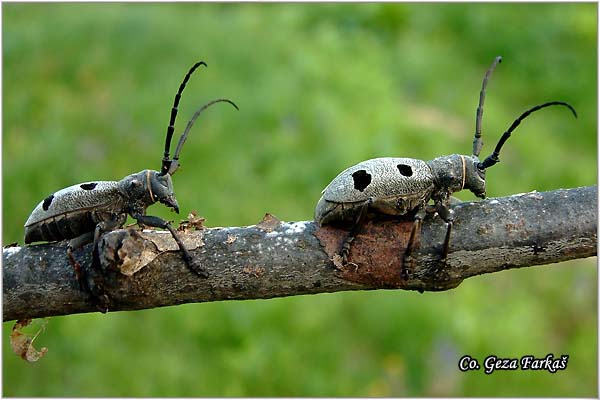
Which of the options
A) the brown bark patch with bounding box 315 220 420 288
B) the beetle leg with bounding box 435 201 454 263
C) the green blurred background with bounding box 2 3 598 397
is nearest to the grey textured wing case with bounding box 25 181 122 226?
the brown bark patch with bounding box 315 220 420 288

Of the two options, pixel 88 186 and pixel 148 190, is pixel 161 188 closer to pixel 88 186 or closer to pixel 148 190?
pixel 148 190

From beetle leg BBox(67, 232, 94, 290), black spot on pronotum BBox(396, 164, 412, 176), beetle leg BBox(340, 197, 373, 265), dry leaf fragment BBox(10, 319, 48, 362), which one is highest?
black spot on pronotum BBox(396, 164, 412, 176)

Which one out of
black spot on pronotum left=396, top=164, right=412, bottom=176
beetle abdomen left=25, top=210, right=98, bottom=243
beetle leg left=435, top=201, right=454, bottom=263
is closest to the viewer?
beetle leg left=435, top=201, right=454, bottom=263

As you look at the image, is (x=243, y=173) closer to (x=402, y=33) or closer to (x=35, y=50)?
(x=35, y=50)

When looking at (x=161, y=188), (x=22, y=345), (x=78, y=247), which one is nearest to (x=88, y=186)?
(x=161, y=188)

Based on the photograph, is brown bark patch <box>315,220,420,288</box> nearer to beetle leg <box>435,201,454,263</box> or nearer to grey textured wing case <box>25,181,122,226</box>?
beetle leg <box>435,201,454,263</box>

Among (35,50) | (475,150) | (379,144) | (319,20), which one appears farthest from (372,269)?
(319,20)

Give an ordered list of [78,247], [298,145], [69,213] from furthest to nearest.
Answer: [298,145] < [69,213] < [78,247]
